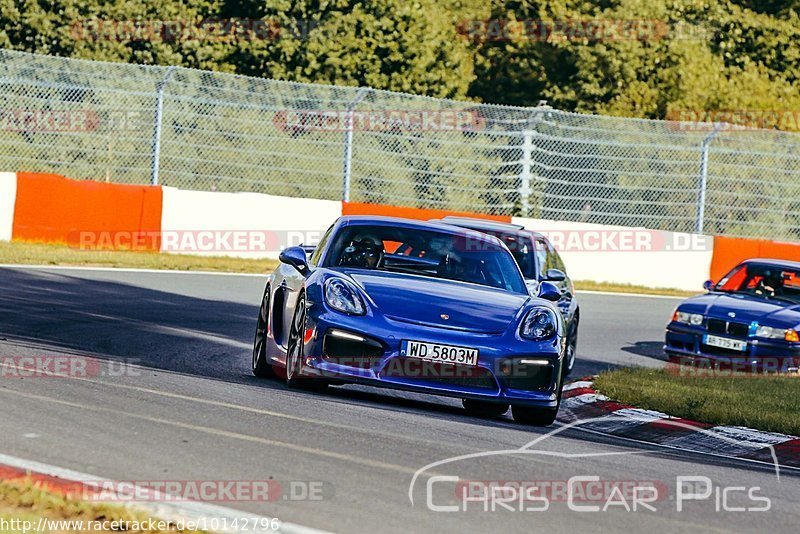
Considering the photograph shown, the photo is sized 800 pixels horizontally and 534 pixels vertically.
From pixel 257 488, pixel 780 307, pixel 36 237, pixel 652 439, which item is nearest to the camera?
pixel 257 488

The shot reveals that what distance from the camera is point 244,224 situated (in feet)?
76.6

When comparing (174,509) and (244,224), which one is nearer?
(174,509)

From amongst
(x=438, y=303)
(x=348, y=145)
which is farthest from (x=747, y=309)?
(x=348, y=145)

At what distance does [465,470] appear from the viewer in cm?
689

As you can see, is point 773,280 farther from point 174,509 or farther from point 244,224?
point 174,509

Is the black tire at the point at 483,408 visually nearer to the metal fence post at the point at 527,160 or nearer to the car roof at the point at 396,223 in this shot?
the car roof at the point at 396,223

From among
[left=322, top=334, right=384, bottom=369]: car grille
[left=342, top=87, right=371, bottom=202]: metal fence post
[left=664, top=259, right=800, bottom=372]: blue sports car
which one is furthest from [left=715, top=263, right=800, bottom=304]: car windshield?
[left=342, top=87, right=371, bottom=202]: metal fence post

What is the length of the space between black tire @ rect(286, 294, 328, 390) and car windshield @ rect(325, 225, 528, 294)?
65 centimetres

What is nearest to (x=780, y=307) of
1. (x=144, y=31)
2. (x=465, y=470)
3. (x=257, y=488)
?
(x=465, y=470)

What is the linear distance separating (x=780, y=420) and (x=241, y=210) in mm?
13829

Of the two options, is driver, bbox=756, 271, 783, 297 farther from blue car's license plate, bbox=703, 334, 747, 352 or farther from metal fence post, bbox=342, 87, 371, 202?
metal fence post, bbox=342, 87, 371, 202

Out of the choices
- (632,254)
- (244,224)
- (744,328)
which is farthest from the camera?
(632,254)

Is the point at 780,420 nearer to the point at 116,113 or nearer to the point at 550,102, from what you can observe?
the point at 116,113

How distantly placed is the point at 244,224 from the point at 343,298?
14.4 metres
